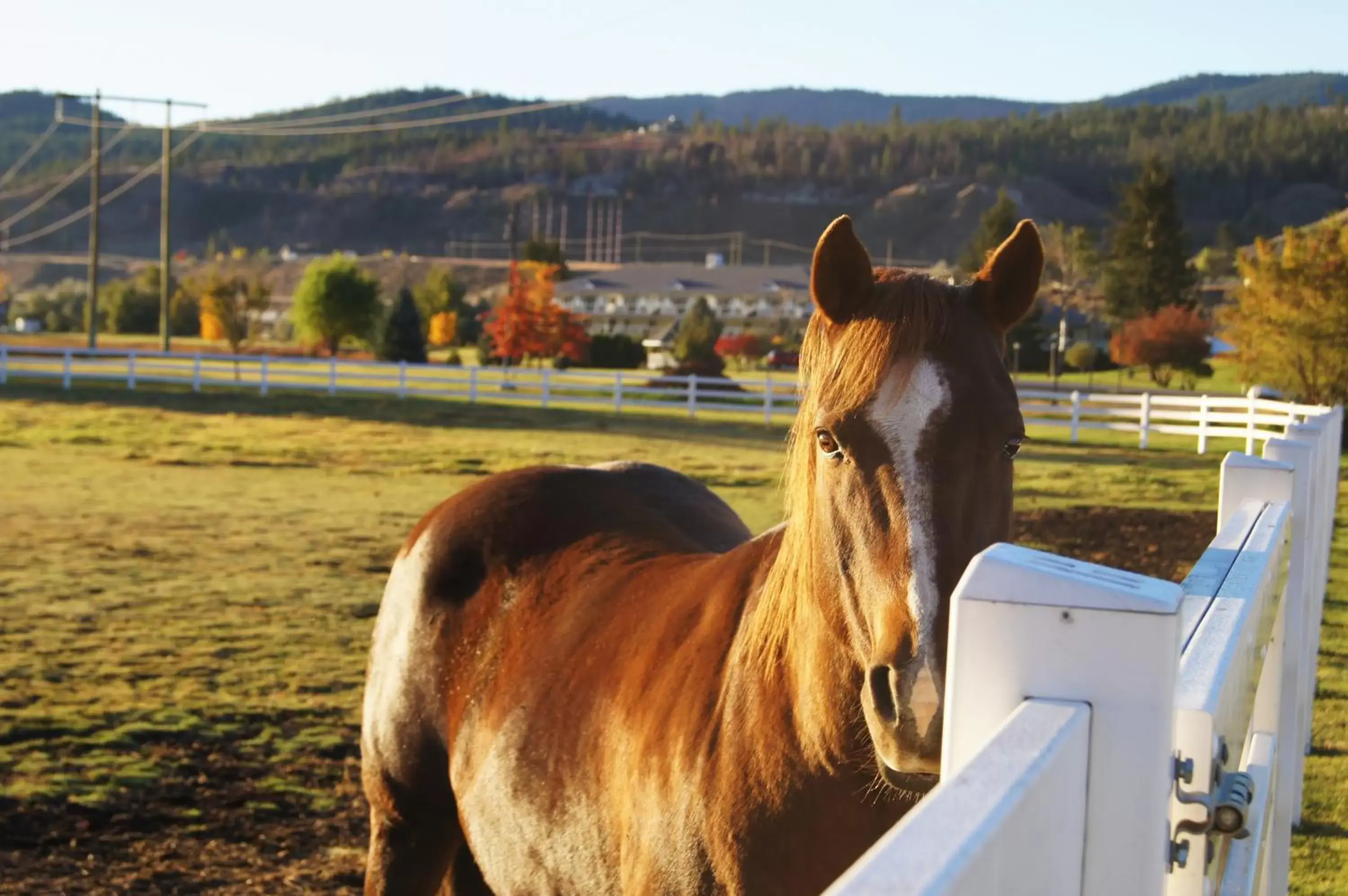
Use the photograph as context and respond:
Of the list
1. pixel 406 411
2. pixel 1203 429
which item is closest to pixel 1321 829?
pixel 1203 429

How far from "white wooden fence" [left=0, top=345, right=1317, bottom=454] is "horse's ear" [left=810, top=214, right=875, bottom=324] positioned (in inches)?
820

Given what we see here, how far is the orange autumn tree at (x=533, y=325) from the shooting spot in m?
42.2

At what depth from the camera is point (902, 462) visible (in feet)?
7.25

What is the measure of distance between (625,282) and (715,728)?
103 m

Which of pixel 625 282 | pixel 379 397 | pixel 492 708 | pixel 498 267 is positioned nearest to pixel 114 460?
pixel 379 397

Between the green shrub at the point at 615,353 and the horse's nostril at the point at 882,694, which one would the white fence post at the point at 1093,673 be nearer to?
the horse's nostril at the point at 882,694

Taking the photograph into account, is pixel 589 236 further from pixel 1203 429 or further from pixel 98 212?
pixel 1203 429

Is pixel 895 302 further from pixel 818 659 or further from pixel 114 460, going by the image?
pixel 114 460

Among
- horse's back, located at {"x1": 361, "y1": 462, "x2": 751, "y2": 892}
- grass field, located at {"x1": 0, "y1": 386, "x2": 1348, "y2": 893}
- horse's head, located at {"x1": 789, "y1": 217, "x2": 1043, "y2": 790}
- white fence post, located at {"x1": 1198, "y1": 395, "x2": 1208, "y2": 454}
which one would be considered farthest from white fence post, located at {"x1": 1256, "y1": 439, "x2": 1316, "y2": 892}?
white fence post, located at {"x1": 1198, "y1": 395, "x2": 1208, "y2": 454}

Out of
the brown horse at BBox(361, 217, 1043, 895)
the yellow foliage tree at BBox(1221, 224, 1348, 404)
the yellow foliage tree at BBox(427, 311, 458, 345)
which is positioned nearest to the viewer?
the brown horse at BBox(361, 217, 1043, 895)

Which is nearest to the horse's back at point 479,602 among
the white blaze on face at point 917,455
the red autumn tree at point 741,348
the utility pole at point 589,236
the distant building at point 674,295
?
the white blaze on face at point 917,455

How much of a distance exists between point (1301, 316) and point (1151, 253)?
37391 millimetres

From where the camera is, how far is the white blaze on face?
2.05 m

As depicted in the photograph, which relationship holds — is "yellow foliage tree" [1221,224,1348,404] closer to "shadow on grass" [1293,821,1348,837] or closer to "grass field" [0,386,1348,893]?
"grass field" [0,386,1348,893]
